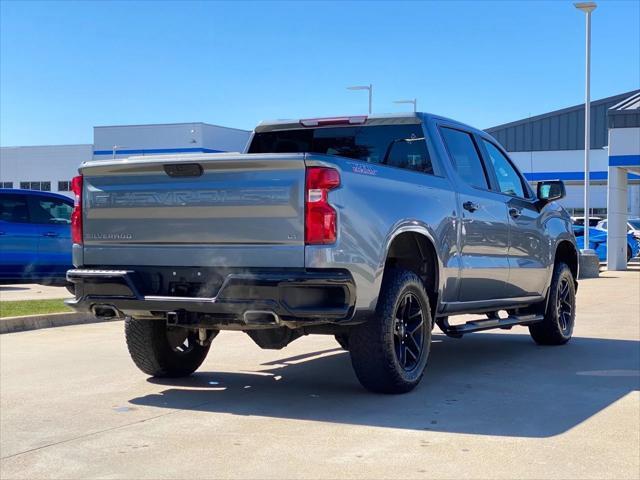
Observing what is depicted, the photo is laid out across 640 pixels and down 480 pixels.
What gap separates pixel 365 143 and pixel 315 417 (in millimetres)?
2808

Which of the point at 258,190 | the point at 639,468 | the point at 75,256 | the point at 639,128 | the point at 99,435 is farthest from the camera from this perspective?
the point at 639,128

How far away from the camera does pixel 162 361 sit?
702cm

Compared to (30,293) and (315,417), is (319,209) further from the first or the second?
(30,293)

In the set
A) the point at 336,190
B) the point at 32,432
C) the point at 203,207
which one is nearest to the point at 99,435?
the point at 32,432

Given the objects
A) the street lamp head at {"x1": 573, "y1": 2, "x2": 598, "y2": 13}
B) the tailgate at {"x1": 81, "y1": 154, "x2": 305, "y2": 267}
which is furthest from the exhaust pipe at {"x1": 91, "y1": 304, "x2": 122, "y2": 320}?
the street lamp head at {"x1": 573, "y1": 2, "x2": 598, "y2": 13}

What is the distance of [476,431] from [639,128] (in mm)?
22351

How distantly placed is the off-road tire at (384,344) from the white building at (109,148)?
54.5 m

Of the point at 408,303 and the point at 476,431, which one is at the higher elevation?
the point at 408,303

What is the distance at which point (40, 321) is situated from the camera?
Result: 36.1 feet

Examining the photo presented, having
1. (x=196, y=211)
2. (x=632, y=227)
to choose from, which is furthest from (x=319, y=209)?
(x=632, y=227)

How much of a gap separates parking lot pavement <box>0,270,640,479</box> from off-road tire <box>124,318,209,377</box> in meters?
0.12

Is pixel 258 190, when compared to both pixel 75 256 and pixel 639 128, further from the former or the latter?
pixel 639 128

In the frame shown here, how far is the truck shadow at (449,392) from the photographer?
5680 millimetres

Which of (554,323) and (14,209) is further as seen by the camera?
(14,209)
